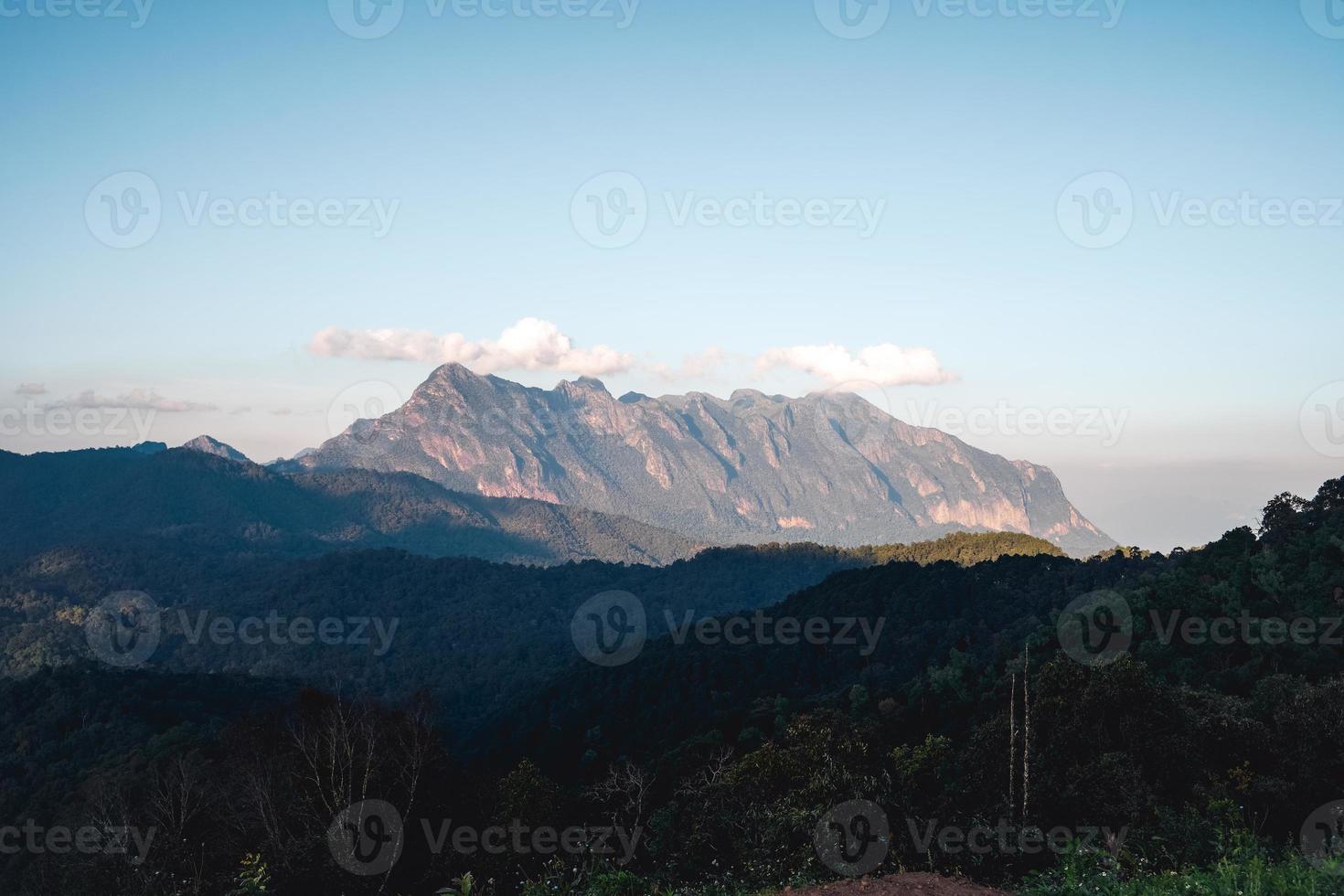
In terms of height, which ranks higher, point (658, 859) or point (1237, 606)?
point (1237, 606)

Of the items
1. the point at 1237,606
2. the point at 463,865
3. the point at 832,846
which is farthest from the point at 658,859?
the point at 1237,606

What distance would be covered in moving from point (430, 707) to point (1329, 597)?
1887 inches

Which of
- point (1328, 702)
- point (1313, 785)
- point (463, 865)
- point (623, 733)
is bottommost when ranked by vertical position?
point (623, 733)

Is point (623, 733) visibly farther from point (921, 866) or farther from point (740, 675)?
point (921, 866)

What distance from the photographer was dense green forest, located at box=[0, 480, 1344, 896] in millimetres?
21078

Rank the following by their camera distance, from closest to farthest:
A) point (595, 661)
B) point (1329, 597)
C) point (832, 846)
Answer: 1. point (832, 846)
2. point (1329, 597)
3. point (595, 661)

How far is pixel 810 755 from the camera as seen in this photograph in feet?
97.5

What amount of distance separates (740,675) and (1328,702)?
209 ft

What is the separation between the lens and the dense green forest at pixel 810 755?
2108 centimetres

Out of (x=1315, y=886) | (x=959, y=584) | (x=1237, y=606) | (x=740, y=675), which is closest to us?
(x=1315, y=886)

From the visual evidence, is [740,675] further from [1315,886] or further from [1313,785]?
[1315,886]

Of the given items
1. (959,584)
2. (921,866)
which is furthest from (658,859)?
(959,584)

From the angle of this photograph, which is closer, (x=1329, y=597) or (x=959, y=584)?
(x=1329, y=597)

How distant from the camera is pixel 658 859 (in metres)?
28.8
